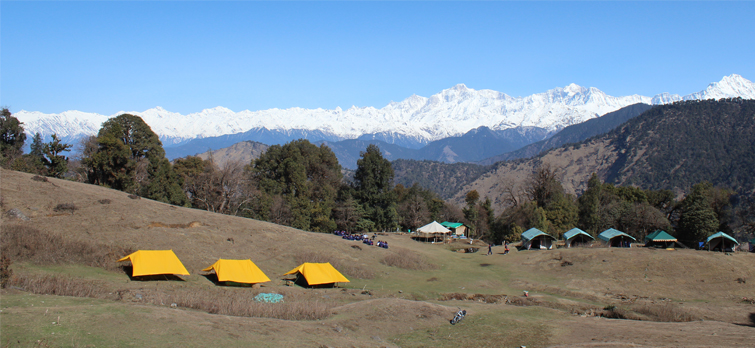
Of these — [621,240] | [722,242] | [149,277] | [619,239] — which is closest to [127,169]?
[149,277]

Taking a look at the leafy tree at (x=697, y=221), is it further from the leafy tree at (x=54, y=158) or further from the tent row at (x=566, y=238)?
the leafy tree at (x=54, y=158)

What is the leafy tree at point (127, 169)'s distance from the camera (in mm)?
61219

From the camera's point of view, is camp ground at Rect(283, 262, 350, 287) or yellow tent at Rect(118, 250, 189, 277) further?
camp ground at Rect(283, 262, 350, 287)

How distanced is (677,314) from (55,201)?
44825 mm

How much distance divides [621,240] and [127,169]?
72.2m

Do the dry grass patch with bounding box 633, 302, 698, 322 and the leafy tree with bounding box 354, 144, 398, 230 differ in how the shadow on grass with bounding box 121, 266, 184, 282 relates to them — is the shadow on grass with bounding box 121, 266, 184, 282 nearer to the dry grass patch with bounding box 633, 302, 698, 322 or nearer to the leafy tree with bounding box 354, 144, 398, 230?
the dry grass patch with bounding box 633, 302, 698, 322

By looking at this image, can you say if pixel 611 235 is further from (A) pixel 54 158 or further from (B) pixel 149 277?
(A) pixel 54 158

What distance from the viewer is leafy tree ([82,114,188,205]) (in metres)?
61.2

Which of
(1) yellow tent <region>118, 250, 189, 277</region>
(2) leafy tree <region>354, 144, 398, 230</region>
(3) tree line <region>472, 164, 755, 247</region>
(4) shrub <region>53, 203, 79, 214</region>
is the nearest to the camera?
(1) yellow tent <region>118, 250, 189, 277</region>

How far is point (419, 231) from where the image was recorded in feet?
232

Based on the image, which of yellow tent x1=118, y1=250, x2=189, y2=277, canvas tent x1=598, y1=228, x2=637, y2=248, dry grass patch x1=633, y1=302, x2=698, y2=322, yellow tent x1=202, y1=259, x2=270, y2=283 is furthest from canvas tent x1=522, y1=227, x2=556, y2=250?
yellow tent x1=118, y1=250, x2=189, y2=277

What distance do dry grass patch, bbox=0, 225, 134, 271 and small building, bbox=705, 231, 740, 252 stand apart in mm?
62382

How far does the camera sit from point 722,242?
51.3m

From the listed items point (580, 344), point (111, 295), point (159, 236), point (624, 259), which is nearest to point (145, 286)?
point (111, 295)
